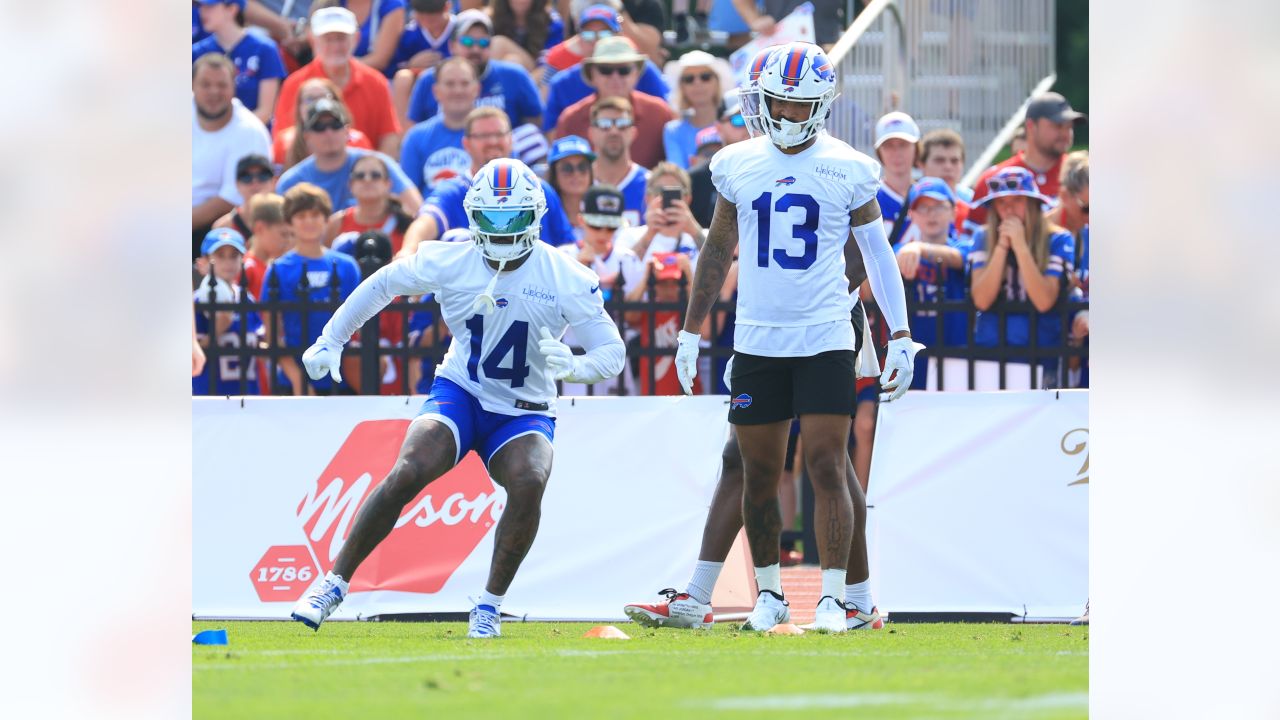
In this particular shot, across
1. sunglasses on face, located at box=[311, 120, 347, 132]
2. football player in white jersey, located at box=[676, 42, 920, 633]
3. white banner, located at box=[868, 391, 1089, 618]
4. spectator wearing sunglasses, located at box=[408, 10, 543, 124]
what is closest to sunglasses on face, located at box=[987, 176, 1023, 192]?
white banner, located at box=[868, 391, 1089, 618]

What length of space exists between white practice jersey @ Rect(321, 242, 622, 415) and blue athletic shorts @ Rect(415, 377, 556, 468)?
0.04 m

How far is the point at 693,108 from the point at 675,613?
5795mm

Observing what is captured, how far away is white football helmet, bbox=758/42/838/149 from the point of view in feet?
25.3

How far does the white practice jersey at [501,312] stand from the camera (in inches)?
318

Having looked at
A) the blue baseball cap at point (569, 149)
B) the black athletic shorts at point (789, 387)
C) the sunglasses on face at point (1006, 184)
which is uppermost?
the blue baseball cap at point (569, 149)

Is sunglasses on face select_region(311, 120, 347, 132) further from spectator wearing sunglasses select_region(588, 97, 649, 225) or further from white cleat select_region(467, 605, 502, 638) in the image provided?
white cleat select_region(467, 605, 502, 638)

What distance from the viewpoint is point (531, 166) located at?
43.3ft

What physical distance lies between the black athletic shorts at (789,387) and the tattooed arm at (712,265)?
0.96ft

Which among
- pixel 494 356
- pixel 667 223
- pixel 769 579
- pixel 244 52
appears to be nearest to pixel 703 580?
pixel 769 579

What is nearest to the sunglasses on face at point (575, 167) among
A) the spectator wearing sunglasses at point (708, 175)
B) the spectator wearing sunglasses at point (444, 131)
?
the spectator wearing sunglasses at point (708, 175)

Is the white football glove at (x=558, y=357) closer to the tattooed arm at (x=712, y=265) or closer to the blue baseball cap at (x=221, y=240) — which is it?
the tattooed arm at (x=712, y=265)
